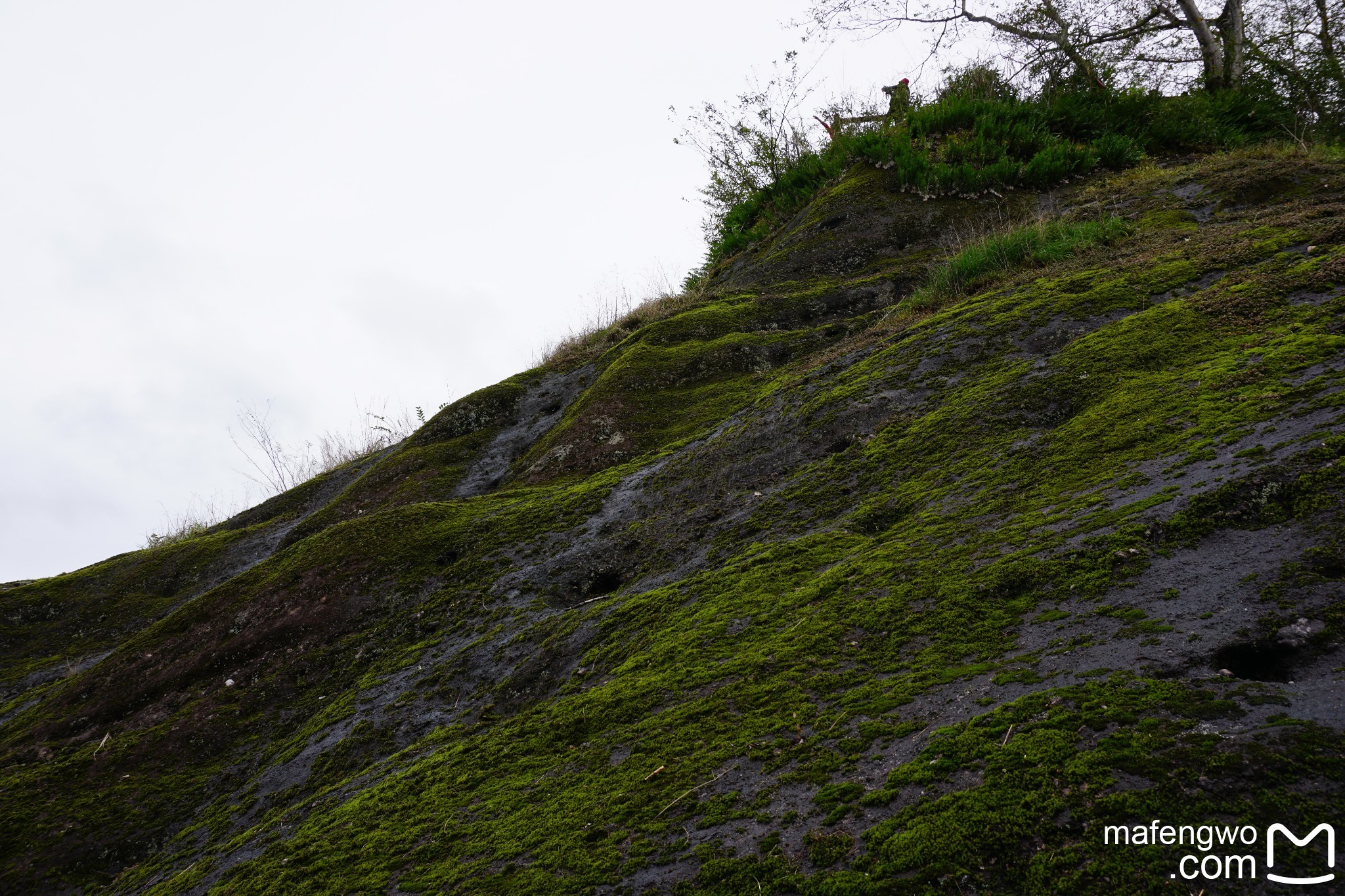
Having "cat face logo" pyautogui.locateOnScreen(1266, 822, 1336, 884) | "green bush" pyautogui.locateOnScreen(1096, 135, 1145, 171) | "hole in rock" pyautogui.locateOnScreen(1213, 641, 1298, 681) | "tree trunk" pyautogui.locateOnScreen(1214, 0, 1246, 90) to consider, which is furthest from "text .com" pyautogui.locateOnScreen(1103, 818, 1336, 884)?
"tree trunk" pyautogui.locateOnScreen(1214, 0, 1246, 90)

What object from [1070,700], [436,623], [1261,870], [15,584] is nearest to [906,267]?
[436,623]

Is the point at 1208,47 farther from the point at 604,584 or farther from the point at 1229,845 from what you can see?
the point at 1229,845

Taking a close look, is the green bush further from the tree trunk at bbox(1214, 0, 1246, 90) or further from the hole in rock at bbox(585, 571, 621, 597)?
the hole in rock at bbox(585, 571, 621, 597)

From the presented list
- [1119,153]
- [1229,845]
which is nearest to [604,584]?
[1229,845]

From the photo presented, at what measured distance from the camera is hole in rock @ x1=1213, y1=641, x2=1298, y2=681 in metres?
2.50

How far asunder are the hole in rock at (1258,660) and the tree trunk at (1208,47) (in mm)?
16264

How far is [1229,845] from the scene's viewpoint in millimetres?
1926

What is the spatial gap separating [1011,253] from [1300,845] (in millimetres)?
8099

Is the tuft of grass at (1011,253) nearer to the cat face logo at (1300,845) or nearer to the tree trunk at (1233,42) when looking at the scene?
the cat face logo at (1300,845)

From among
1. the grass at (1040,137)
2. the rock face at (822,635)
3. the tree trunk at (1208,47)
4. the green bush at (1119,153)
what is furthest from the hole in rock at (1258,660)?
the tree trunk at (1208,47)

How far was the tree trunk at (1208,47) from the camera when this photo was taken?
45.9 ft

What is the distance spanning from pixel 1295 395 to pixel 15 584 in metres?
15.6

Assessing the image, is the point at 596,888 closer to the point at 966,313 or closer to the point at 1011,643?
the point at 1011,643

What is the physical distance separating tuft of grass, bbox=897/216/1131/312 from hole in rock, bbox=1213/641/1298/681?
6558mm
